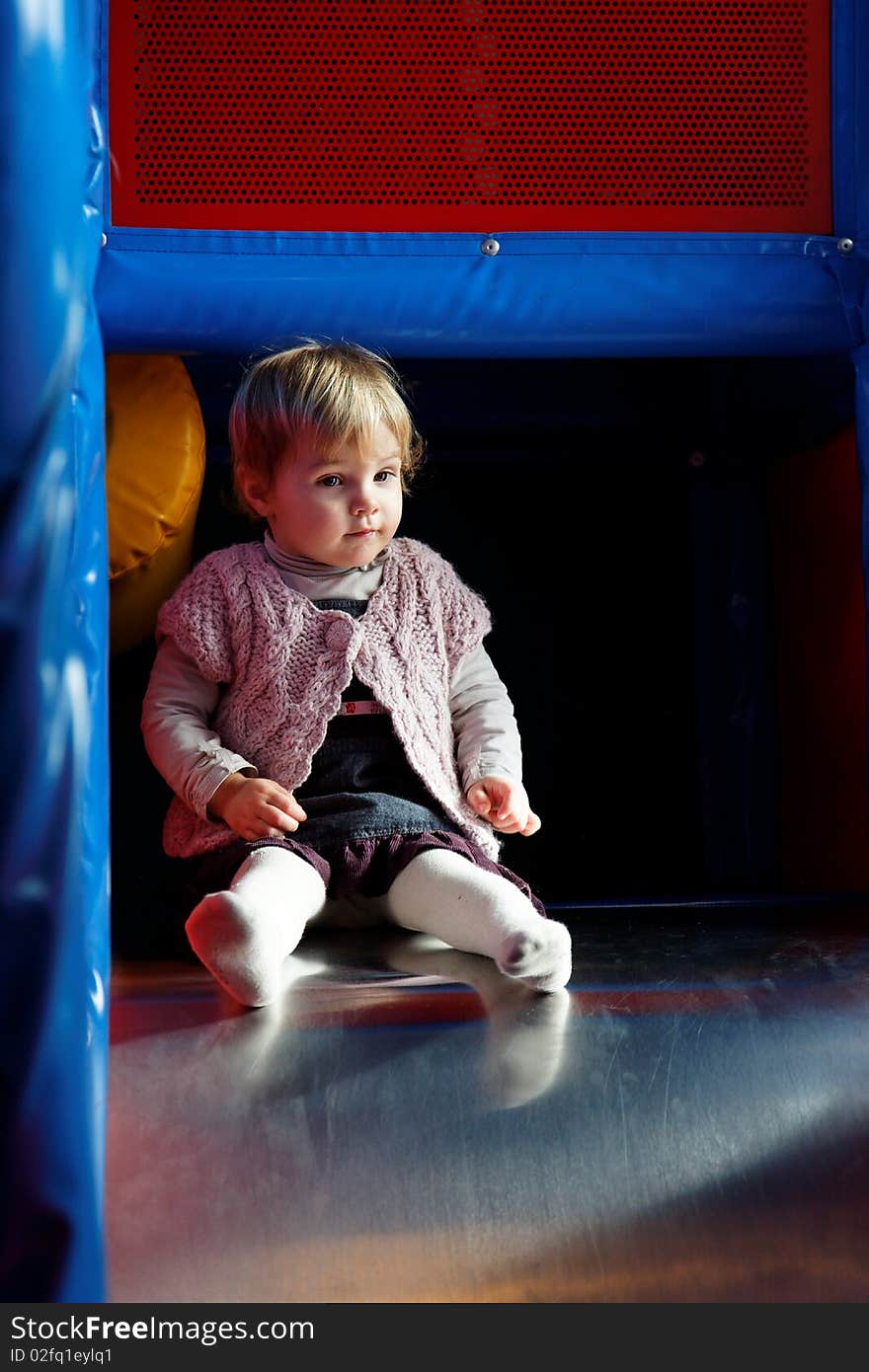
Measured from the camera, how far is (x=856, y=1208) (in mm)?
853

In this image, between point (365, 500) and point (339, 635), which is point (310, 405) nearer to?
point (365, 500)

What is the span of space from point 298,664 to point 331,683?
42mm

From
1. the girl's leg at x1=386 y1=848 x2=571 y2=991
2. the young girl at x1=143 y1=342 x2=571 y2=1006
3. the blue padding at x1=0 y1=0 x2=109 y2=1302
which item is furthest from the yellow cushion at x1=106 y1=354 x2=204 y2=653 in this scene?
the blue padding at x1=0 y1=0 x2=109 y2=1302

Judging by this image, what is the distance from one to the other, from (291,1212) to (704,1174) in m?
0.26

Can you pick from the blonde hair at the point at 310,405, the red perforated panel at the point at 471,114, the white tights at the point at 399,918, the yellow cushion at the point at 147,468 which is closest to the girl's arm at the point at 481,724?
the white tights at the point at 399,918

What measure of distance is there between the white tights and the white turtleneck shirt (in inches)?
4.9

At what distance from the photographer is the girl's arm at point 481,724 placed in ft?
4.48

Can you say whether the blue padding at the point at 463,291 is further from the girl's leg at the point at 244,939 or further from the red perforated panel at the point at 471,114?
the girl's leg at the point at 244,939

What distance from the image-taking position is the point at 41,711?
719 mm

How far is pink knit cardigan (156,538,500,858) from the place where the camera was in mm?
1340

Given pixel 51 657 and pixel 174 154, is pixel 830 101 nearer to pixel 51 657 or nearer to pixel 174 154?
pixel 174 154

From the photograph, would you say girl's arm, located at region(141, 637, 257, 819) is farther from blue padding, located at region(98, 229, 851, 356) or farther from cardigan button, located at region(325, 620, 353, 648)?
blue padding, located at region(98, 229, 851, 356)

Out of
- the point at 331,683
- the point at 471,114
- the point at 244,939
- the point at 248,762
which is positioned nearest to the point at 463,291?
the point at 471,114

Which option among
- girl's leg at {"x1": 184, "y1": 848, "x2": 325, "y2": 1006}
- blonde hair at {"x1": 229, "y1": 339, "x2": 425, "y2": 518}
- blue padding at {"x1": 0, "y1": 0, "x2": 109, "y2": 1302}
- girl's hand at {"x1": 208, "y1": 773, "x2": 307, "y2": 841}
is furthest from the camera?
blonde hair at {"x1": 229, "y1": 339, "x2": 425, "y2": 518}
